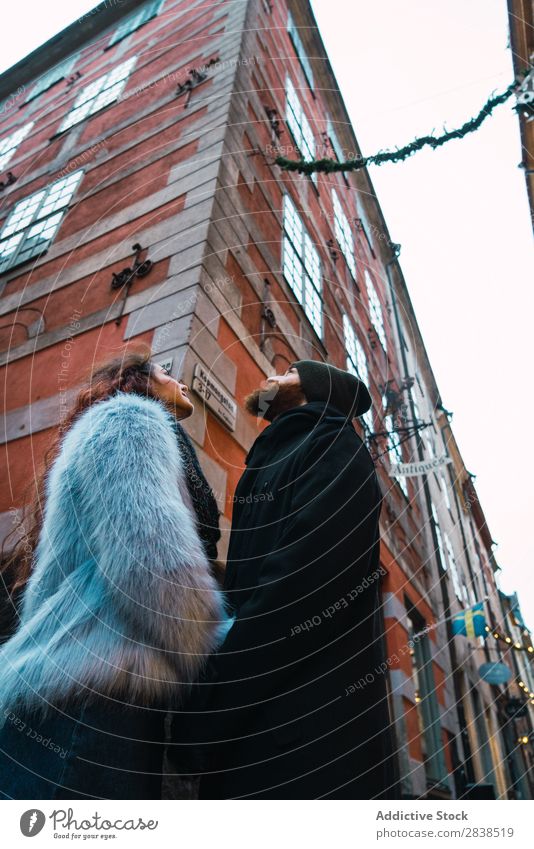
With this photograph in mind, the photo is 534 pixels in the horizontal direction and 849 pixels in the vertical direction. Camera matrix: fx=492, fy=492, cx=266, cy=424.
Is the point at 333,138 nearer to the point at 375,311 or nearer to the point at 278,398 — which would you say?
the point at 375,311

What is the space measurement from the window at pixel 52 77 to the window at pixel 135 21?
152 centimetres

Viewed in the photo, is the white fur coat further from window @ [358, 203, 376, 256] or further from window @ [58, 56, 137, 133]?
window @ [358, 203, 376, 256]

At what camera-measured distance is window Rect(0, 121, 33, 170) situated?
33.0ft

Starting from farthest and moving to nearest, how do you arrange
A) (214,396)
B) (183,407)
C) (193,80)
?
(193,80) < (214,396) < (183,407)

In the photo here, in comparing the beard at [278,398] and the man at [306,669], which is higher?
the beard at [278,398]

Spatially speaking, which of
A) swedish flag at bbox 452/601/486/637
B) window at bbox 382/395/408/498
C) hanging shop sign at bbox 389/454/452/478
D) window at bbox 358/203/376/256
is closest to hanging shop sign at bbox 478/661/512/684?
swedish flag at bbox 452/601/486/637

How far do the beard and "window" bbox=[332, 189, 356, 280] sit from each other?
7546 millimetres

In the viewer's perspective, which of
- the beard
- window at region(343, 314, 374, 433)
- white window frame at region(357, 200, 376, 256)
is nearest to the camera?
the beard

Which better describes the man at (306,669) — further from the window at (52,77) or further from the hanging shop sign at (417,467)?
the window at (52,77)

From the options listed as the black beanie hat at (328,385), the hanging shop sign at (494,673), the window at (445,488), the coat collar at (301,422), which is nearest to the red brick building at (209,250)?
the black beanie hat at (328,385)

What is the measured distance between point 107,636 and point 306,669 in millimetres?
563

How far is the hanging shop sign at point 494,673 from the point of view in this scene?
12.6 metres

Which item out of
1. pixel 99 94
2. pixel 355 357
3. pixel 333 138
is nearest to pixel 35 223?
pixel 99 94

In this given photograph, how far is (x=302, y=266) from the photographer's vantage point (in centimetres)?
699
